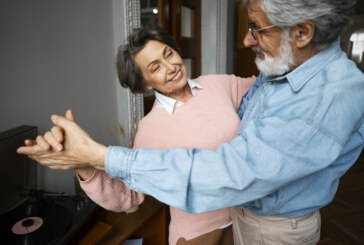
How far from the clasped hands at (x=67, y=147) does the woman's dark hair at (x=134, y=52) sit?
A: 0.52 m

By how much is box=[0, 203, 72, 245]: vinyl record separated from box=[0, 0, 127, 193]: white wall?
30 centimetres

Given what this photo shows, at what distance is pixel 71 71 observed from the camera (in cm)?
135

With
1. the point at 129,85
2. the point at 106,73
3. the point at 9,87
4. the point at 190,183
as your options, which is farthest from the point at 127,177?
the point at 106,73

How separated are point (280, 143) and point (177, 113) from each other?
21.3 inches

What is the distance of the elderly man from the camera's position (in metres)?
0.60

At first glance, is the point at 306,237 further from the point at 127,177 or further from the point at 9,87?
the point at 9,87

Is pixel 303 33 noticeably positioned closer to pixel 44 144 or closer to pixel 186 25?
pixel 44 144

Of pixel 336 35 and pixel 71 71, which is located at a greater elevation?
pixel 336 35

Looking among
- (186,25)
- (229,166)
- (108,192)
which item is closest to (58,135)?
(108,192)

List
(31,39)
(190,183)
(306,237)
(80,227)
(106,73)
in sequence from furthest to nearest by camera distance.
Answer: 1. (106,73)
2. (31,39)
3. (80,227)
4. (306,237)
5. (190,183)

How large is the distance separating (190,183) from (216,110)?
54 cm

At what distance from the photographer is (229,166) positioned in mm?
607

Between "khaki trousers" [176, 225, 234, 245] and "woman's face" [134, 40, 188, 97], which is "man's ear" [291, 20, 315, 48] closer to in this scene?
"woman's face" [134, 40, 188, 97]

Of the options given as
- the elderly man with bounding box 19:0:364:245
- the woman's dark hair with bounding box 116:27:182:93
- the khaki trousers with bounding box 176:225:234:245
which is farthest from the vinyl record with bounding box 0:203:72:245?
the woman's dark hair with bounding box 116:27:182:93
